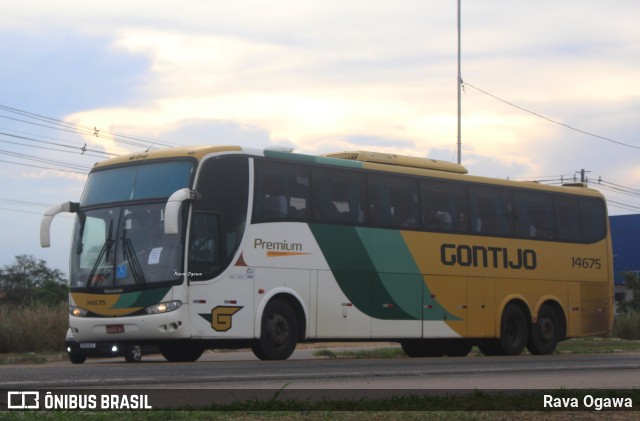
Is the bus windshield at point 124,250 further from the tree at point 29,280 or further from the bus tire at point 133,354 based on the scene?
the tree at point 29,280

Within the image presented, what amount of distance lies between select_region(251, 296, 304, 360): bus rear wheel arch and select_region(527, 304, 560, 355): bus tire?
740cm

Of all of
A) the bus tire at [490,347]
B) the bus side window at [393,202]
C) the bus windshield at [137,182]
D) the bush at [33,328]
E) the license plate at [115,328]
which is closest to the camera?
the license plate at [115,328]

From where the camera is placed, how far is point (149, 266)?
61.4 ft

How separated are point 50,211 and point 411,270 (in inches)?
284

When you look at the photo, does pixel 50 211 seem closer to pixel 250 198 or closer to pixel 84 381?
pixel 250 198

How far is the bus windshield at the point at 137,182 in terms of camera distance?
19.1 meters

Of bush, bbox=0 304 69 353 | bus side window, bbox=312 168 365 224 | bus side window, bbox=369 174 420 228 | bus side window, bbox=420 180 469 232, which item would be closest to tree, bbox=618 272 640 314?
bus side window, bbox=420 180 469 232

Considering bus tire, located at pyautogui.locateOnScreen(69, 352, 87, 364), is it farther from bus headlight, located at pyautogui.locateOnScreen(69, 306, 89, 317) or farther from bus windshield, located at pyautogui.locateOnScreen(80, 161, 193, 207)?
bus windshield, located at pyautogui.locateOnScreen(80, 161, 193, 207)

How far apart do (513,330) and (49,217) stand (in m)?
10.9

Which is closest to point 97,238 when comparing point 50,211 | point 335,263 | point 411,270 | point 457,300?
point 50,211

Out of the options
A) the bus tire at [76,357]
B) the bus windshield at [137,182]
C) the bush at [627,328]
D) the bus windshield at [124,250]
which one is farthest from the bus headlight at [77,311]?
the bush at [627,328]

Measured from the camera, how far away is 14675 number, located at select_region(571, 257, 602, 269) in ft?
88.5

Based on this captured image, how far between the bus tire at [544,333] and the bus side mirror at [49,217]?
36.1ft

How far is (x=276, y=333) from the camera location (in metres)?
19.9
